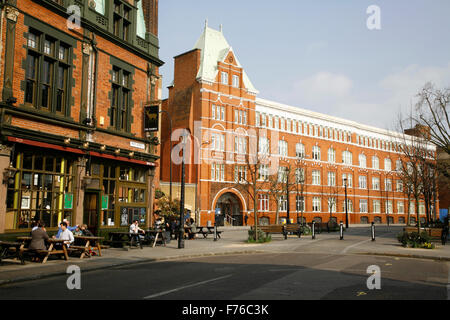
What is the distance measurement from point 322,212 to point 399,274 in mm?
52673

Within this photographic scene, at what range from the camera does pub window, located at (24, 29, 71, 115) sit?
55.5 ft

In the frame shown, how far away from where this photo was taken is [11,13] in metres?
15.8

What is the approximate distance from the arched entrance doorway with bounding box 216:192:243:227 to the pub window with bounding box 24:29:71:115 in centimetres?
3375

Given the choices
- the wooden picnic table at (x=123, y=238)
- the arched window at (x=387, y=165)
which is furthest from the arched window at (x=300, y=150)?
the wooden picnic table at (x=123, y=238)

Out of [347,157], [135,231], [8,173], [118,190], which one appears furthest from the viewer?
[347,157]

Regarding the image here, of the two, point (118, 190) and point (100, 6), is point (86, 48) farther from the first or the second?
point (118, 190)

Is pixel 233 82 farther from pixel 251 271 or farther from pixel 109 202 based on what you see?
pixel 251 271

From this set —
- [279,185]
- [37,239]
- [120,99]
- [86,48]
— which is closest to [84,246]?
[37,239]

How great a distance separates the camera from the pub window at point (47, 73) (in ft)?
55.5

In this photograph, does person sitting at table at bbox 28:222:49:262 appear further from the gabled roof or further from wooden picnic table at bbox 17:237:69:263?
the gabled roof

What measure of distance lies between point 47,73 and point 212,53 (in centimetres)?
3721

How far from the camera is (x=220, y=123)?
51.1 metres

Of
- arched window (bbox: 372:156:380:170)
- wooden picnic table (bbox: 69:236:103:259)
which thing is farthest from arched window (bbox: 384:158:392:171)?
wooden picnic table (bbox: 69:236:103:259)

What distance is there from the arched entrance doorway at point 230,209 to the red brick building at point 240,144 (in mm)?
128
